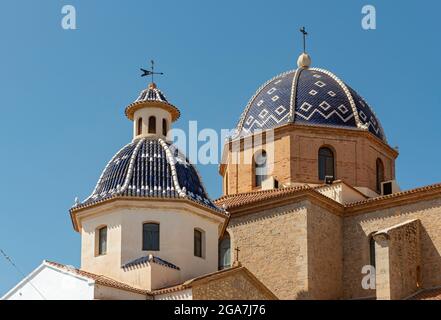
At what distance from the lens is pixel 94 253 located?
77.3 ft

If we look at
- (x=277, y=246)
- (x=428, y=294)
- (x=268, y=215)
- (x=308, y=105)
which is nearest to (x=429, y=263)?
(x=428, y=294)

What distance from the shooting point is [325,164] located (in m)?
31.5

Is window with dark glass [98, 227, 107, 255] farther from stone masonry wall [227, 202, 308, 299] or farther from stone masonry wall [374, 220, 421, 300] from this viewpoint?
stone masonry wall [374, 220, 421, 300]

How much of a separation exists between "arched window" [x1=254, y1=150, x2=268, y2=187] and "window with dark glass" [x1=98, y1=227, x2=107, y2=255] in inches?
366

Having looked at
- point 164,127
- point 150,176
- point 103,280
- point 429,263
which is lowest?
point 103,280

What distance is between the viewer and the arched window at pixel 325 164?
31.4 metres

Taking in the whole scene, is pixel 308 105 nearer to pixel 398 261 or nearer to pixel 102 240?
pixel 398 261

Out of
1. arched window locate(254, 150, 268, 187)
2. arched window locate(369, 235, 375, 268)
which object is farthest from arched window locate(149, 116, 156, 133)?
arched window locate(369, 235, 375, 268)

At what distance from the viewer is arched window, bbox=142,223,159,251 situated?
23.2m

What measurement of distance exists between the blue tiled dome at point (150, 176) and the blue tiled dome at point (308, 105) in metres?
7.99

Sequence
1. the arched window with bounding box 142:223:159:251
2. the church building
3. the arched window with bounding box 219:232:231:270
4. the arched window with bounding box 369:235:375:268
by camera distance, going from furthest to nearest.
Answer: the arched window with bounding box 219:232:231:270, the arched window with bounding box 369:235:375:268, the arched window with bounding box 142:223:159:251, the church building

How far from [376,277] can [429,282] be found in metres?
2.12

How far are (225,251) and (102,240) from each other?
6969 mm
